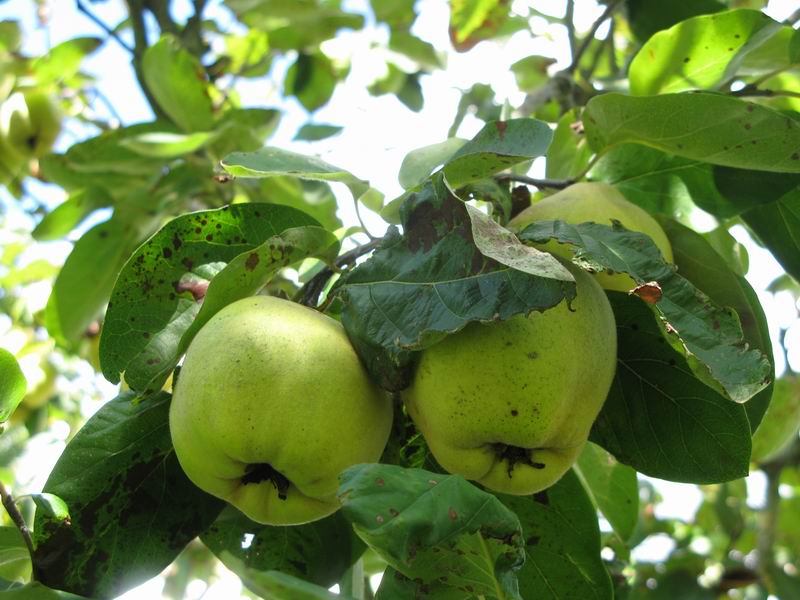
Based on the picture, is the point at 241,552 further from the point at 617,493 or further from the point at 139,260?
the point at 617,493

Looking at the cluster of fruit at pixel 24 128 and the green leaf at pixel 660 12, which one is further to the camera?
the cluster of fruit at pixel 24 128

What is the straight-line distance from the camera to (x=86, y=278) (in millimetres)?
2381

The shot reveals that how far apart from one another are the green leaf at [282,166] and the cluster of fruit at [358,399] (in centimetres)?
17

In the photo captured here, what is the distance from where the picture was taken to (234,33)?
3.41 meters

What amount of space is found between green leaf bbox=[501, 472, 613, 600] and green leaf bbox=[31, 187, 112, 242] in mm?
1865

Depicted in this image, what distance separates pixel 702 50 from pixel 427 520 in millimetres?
951

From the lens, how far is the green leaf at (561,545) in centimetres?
121

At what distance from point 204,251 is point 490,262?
427 mm

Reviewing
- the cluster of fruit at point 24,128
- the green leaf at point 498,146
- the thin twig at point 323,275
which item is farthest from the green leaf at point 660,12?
the cluster of fruit at point 24,128

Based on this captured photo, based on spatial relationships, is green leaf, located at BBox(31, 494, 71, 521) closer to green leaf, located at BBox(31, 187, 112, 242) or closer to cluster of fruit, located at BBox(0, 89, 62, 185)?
green leaf, located at BBox(31, 187, 112, 242)

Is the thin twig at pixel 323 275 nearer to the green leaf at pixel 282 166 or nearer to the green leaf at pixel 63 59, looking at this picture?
the green leaf at pixel 282 166

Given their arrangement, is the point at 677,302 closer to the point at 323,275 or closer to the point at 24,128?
the point at 323,275

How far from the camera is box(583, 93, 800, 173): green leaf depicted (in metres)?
1.16

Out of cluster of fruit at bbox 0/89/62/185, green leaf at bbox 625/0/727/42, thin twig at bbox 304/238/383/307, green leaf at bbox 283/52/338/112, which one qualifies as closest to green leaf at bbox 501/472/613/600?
thin twig at bbox 304/238/383/307
